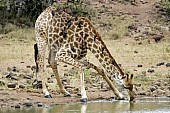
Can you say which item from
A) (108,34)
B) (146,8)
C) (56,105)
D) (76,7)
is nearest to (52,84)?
(56,105)

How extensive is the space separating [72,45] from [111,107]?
5.81 feet

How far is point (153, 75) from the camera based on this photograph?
14172 mm

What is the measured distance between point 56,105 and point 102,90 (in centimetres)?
201

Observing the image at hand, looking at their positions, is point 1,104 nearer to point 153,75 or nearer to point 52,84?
point 52,84

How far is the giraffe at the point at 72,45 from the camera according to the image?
433 inches

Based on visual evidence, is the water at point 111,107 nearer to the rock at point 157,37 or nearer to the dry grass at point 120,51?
the dry grass at point 120,51

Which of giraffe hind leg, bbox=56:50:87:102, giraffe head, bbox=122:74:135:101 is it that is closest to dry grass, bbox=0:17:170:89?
giraffe head, bbox=122:74:135:101

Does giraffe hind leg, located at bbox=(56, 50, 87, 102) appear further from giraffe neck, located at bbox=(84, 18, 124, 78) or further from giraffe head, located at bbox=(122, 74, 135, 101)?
giraffe head, located at bbox=(122, 74, 135, 101)

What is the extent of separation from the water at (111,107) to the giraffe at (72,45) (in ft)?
1.06

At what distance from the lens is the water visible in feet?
31.3

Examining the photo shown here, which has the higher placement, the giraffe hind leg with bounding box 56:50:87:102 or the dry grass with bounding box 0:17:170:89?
the giraffe hind leg with bounding box 56:50:87:102

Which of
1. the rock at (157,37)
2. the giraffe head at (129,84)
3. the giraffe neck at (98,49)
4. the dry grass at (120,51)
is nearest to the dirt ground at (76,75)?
the dry grass at (120,51)

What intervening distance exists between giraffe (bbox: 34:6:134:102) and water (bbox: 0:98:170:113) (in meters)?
0.32

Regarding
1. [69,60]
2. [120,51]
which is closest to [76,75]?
[69,60]
